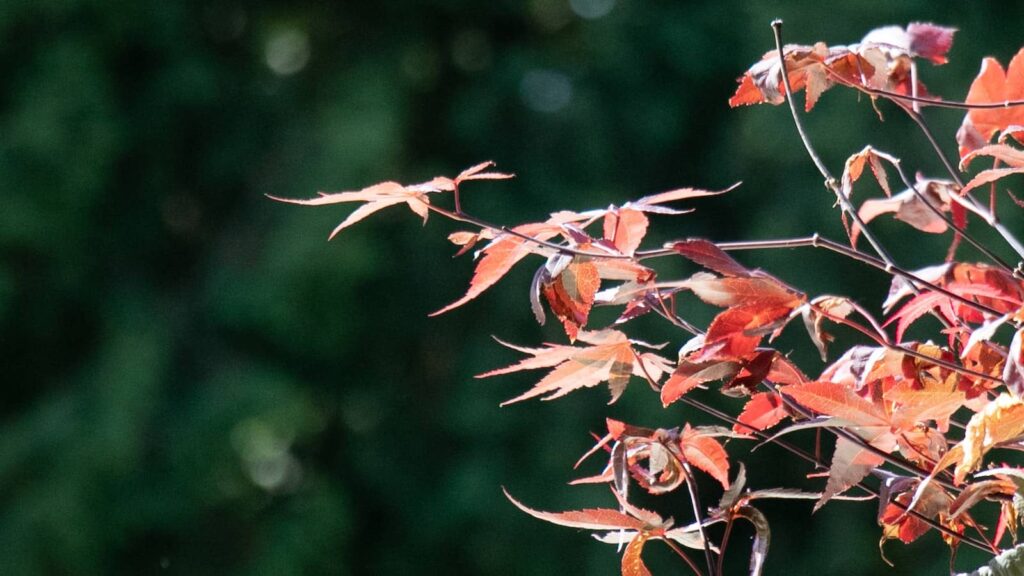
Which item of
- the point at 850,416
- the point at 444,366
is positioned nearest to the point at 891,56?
the point at 850,416

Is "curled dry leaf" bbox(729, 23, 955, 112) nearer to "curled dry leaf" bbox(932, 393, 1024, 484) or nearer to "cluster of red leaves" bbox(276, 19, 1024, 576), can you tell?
"cluster of red leaves" bbox(276, 19, 1024, 576)

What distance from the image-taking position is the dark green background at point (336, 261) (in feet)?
11.8

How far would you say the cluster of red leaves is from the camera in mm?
520

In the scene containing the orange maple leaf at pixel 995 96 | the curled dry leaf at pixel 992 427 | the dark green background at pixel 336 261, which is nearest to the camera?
the curled dry leaf at pixel 992 427

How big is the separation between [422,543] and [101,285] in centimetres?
127

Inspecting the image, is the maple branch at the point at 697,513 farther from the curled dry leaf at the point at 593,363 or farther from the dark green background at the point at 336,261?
the dark green background at the point at 336,261

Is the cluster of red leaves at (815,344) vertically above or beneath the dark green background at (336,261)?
above

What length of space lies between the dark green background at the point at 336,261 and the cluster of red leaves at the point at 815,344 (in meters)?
2.83

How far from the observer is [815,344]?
556 millimetres

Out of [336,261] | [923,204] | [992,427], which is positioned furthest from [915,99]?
[336,261]

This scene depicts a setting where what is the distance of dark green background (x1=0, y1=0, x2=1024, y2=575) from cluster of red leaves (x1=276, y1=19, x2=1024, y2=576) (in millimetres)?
2826

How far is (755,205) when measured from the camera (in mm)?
3979

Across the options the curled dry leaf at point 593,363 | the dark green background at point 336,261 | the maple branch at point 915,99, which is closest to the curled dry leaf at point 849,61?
the maple branch at point 915,99

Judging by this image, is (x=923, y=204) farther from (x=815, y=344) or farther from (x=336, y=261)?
(x=336, y=261)
